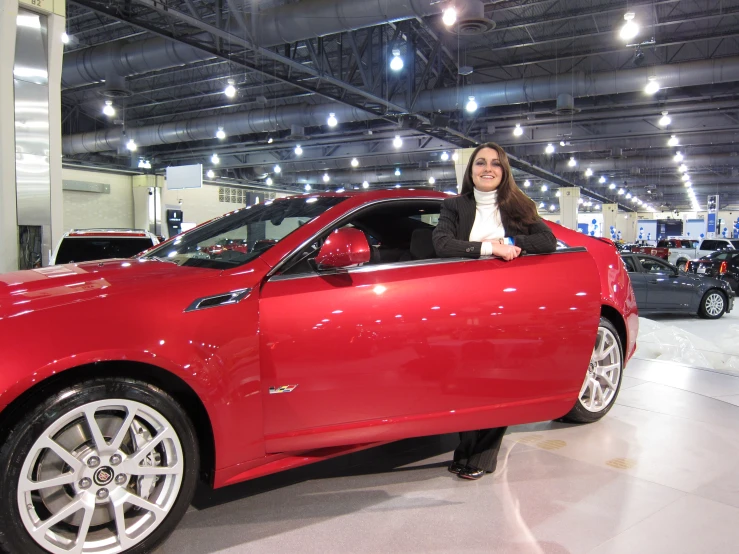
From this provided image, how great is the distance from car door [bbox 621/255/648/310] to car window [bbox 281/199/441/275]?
695 cm

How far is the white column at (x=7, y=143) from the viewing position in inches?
228

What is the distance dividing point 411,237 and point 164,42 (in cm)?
965

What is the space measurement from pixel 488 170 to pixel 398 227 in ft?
1.96

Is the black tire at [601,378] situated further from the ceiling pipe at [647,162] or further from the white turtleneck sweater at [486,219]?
the ceiling pipe at [647,162]

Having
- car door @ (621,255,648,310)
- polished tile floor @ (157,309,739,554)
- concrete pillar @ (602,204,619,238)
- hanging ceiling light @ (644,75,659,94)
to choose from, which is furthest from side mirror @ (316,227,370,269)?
concrete pillar @ (602,204,619,238)

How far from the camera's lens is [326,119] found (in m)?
15.2

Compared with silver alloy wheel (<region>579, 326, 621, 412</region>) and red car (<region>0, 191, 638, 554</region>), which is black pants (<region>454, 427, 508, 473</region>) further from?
silver alloy wheel (<region>579, 326, 621, 412</region>)

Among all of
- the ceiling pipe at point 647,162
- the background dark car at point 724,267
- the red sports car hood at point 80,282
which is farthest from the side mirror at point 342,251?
the ceiling pipe at point 647,162

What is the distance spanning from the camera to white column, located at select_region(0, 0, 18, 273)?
19.0 ft

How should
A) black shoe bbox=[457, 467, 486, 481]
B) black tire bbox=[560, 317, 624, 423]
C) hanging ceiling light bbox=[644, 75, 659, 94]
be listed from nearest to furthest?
black shoe bbox=[457, 467, 486, 481], black tire bbox=[560, 317, 624, 423], hanging ceiling light bbox=[644, 75, 659, 94]

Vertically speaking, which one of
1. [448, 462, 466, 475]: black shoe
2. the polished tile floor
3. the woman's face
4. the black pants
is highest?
the woman's face

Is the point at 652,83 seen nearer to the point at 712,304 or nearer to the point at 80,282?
the point at 712,304

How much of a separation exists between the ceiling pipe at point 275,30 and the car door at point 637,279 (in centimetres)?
505

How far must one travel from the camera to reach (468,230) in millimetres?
2865
